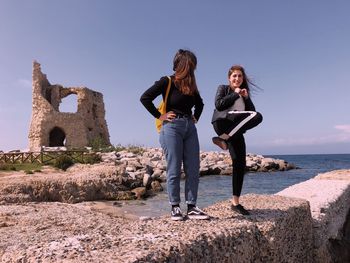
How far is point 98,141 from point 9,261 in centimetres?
3663

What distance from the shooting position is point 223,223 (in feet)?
11.0

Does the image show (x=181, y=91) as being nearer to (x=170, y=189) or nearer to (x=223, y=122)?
(x=223, y=122)

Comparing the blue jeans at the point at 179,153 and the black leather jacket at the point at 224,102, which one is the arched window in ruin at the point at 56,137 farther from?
the blue jeans at the point at 179,153

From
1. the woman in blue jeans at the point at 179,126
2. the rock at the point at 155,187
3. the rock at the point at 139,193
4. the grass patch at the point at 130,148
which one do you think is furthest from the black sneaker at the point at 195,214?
the grass patch at the point at 130,148

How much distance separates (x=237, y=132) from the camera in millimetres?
4102

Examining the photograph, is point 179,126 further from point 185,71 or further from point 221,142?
point 221,142

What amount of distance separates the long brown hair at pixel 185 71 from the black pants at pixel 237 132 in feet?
2.13

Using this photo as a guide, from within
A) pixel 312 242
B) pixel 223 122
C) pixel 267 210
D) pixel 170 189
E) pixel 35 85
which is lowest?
pixel 312 242

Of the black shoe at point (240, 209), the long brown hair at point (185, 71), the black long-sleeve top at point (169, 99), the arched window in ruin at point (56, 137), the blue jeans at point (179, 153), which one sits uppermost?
the arched window in ruin at point (56, 137)

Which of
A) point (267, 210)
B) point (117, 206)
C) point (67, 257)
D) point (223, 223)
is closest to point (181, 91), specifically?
point (223, 223)

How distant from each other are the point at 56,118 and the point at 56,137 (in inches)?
190

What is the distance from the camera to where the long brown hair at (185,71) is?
378cm

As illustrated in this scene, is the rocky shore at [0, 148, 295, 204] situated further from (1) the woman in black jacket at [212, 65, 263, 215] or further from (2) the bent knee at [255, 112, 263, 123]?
(2) the bent knee at [255, 112, 263, 123]

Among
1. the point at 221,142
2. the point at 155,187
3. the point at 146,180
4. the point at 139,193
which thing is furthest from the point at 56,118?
the point at 221,142
